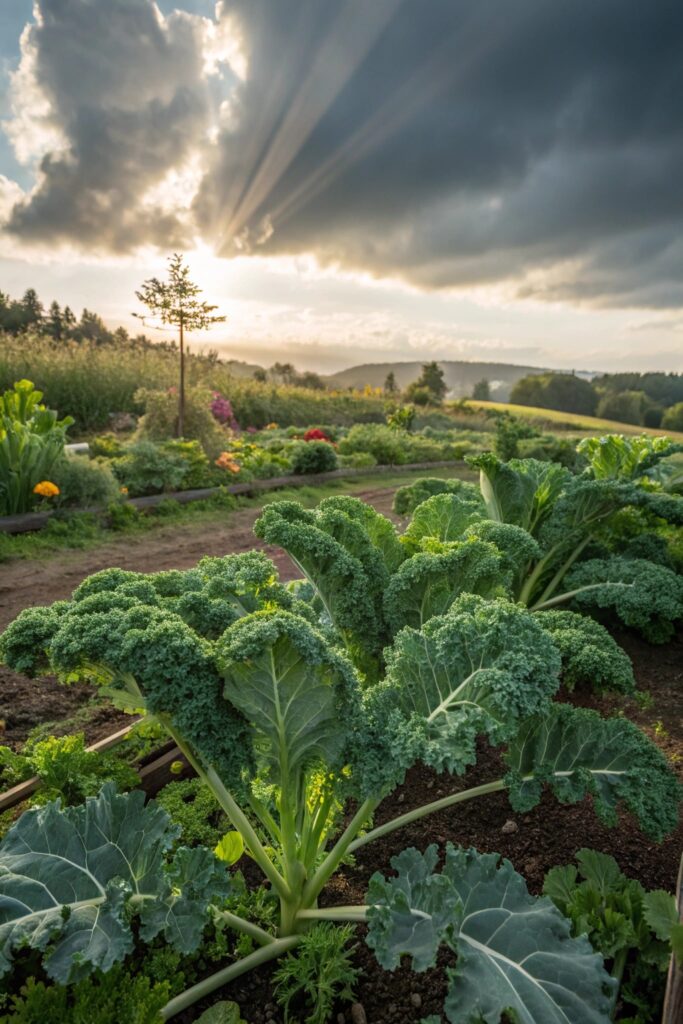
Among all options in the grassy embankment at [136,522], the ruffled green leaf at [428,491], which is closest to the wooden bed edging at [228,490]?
the grassy embankment at [136,522]


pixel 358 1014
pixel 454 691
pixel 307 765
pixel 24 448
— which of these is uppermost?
pixel 24 448

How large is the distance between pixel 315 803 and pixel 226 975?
1.67ft

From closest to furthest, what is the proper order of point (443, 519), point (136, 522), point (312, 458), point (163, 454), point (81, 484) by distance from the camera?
point (443, 519), point (81, 484), point (136, 522), point (163, 454), point (312, 458)

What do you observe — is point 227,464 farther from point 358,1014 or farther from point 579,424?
point 579,424

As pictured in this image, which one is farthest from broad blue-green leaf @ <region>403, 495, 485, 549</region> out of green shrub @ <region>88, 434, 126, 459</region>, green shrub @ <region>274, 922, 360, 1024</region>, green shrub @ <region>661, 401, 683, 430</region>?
green shrub @ <region>661, 401, 683, 430</region>

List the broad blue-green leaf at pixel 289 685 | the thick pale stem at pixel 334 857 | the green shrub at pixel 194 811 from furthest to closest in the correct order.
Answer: the green shrub at pixel 194 811 < the thick pale stem at pixel 334 857 < the broad blue-green leaf at pixel 289 685

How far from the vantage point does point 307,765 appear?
1658mm

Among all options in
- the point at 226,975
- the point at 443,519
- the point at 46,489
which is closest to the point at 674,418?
the point at 46,489

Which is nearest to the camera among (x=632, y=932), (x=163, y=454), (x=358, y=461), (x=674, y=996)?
(x=674, y=996)

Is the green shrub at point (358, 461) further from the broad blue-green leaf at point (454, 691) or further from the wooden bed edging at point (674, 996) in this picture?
the wooden bed edging at point (674, 996)

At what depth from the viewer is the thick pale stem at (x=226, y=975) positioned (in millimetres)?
1539

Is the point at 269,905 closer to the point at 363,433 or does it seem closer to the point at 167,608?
the point at 167,608

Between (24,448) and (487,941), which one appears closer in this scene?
(487,941)

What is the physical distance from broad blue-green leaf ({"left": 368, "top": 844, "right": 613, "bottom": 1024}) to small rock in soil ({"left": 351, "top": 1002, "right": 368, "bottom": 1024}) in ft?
1.27
